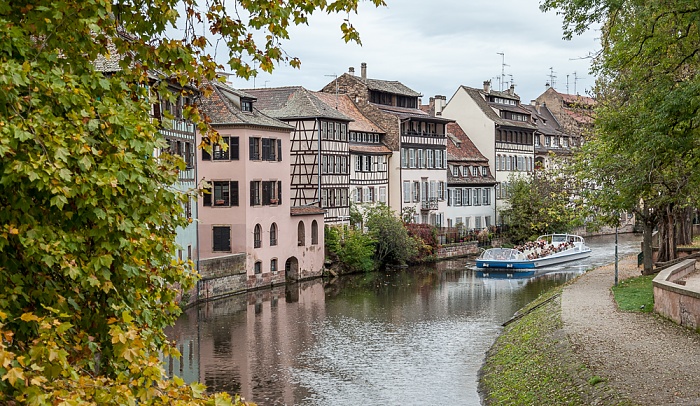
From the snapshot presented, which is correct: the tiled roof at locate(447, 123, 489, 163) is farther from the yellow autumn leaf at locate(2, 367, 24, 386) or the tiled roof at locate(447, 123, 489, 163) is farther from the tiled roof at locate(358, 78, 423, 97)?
the yellow autumn leaf at locate(2, 367, 24, 386)

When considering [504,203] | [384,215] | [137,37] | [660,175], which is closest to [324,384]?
[660,175]

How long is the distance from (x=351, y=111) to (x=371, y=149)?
3.09m

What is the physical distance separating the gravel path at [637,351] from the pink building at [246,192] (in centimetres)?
1832

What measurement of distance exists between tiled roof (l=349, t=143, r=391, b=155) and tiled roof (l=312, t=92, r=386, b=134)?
950 millimetres

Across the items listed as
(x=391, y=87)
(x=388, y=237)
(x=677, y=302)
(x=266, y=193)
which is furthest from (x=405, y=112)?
(x=677, y=302)

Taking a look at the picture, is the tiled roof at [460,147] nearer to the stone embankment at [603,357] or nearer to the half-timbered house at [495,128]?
the half-timbered house at [495,128]

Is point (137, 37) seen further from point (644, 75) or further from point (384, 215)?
point (384, 215)

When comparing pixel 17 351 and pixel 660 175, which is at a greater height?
pixel 660 175

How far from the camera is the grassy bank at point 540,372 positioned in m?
17.9

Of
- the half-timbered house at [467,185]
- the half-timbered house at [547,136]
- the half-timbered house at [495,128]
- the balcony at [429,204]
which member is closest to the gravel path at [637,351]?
the balcony at [429,204]

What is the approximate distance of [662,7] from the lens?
614 inches

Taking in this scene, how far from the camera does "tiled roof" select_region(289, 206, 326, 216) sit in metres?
47.0

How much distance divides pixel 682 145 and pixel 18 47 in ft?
39.6

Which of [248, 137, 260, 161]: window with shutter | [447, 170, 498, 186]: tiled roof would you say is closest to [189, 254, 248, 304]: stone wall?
[248, 137, 260, 161]: window with shutter
